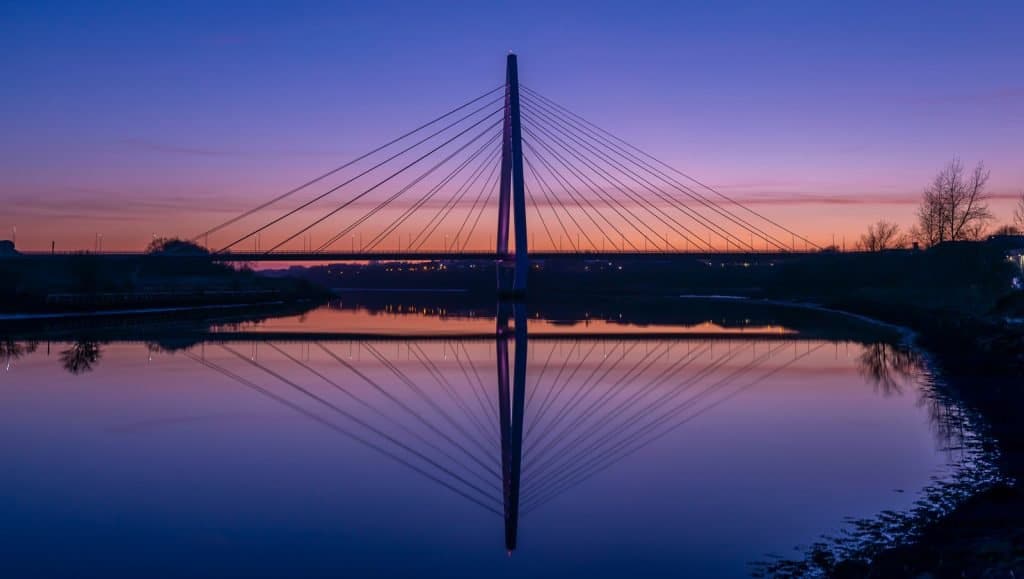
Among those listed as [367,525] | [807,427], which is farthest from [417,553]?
[807,427]

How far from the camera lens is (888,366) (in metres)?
25.9

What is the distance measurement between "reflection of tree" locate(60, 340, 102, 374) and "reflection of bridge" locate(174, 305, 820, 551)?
266cm

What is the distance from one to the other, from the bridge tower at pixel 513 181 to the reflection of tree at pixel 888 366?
2788cm

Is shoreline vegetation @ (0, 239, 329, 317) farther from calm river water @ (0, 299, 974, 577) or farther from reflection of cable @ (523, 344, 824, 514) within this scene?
reflection of cable @ (523, 344, 824, 514)

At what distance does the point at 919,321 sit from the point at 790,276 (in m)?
60.6

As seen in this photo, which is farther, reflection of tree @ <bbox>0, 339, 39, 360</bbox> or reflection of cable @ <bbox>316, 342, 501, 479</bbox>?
reflection of tree @ <bbox>0, 339, 39, 360</bbox>

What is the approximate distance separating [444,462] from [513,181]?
4515cm

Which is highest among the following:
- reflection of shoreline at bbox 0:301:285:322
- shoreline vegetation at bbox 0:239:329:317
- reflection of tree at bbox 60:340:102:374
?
shoreline vegetation at bbox 0:239:329:317

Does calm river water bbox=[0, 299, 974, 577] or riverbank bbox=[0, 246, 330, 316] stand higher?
riverbank bbox=[0, 246, 330, 316]

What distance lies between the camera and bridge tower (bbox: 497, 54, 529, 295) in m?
57.7

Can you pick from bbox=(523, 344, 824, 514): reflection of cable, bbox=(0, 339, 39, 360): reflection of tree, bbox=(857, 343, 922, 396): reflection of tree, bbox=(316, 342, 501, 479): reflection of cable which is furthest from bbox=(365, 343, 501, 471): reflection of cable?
bbox=(0, 339, 39, 360): reflection of tree

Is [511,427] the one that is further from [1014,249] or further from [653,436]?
[1014,249]

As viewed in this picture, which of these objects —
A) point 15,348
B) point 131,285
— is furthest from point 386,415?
point 131,285

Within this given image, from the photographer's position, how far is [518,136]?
193 feet
